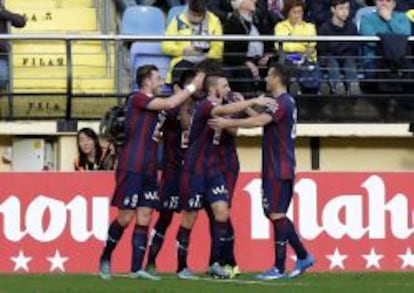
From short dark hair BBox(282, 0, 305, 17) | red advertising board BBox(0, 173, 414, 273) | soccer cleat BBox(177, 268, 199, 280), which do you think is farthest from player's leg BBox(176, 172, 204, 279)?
short dark hair BBox(282, 0, 305, 17)

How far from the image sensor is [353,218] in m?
17.5

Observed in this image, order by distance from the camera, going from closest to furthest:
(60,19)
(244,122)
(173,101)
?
(173,101)
(244,122)
(60,19)

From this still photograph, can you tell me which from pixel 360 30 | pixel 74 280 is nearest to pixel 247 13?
pixel 360 30

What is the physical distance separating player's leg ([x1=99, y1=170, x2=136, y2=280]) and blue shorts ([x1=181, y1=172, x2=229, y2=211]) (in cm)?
58

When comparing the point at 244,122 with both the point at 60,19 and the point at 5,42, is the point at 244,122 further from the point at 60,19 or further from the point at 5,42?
the point at 60,19

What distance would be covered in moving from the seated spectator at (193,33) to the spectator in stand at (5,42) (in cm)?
178

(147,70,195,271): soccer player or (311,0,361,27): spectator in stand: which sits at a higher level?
(311,0,361,27): spectator in stand

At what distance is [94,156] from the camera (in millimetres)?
18031

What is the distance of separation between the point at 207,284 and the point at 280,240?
101 centimetres

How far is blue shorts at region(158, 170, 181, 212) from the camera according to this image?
1534 centimetres

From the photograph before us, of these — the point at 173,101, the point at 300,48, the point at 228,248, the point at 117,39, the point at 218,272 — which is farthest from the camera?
the point at 300,48

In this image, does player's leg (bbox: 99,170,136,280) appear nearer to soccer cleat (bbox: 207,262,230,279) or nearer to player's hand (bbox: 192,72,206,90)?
soccer cleat (bbox: 207,262,230,279)

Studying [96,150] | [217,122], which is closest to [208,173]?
[217,122]

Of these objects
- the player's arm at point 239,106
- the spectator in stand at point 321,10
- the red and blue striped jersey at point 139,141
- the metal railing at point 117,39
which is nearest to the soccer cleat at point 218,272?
the red and blue striped jersey at point 139,141
